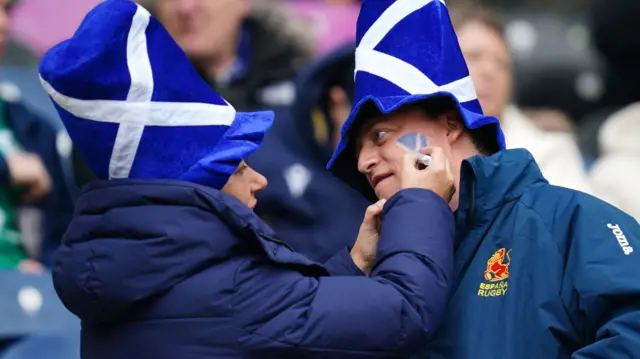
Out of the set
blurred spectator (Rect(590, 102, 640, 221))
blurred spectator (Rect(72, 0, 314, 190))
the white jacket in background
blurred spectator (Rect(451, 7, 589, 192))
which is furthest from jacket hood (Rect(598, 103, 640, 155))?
blurred spectator (Rect(72, 0, 314, 190))

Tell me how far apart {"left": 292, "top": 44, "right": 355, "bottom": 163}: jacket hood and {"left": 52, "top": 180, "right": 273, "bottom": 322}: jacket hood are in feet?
7.72

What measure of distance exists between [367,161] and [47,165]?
2.35 m

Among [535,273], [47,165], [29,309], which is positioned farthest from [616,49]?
[535,273]

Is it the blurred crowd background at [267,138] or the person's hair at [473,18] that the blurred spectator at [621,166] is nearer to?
the blurred crowd background at [267,138]

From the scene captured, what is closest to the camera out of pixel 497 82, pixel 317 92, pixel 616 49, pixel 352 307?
pixel 352 307

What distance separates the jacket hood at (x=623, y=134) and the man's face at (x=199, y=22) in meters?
1.76

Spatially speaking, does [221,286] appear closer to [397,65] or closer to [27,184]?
[397,65]

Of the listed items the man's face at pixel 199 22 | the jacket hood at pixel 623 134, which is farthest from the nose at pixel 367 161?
the jacket hood at pixel 623 134

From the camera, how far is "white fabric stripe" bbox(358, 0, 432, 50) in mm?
3115

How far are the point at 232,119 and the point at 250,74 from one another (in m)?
2.54

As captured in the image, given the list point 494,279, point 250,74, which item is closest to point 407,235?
point 494,279

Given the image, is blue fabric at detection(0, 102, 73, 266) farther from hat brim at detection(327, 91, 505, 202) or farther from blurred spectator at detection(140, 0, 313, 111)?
hat brim at detection(327, 91, 505, 202)

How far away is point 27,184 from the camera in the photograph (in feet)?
16.0

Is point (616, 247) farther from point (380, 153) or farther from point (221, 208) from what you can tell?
point (221, 208)
